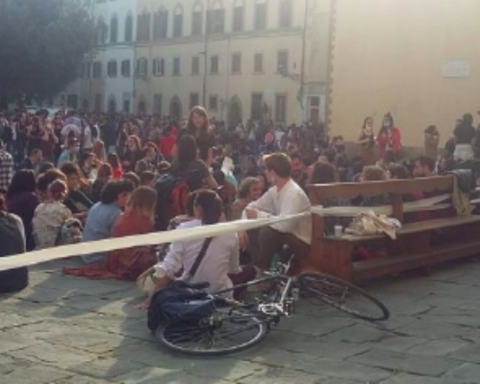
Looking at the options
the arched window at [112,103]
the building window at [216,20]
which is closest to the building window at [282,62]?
the building window at [216,20]

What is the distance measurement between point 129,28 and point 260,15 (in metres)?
14.8

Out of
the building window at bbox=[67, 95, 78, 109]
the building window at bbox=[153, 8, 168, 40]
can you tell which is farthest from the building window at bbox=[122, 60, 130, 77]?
the building window at bbox=[67, 95, 78, 109]

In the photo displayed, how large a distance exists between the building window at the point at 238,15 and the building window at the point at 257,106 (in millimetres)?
4444

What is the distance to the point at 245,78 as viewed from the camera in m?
50.1

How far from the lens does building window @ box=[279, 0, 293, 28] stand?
4694cm

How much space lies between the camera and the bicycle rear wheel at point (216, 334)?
612 centimetres

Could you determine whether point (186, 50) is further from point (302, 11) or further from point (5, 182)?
point (5, 182)

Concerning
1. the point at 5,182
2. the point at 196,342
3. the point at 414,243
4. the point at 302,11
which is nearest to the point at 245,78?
the point at 302,11

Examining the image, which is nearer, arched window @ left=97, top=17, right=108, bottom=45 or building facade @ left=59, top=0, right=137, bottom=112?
building facade @ left=59, top=0, right=137, bottom=112

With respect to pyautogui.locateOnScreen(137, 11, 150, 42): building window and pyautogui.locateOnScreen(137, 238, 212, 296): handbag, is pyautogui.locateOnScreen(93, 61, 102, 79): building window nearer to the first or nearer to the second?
pyautogui.locateOnScreen(137, 11, 150, 42): building window

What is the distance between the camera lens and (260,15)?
49.5 meters

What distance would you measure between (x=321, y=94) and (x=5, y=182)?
3098 cm

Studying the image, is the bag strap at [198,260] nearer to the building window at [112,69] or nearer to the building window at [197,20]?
the building window at [197,20]

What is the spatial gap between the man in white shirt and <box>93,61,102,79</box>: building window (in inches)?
2272
